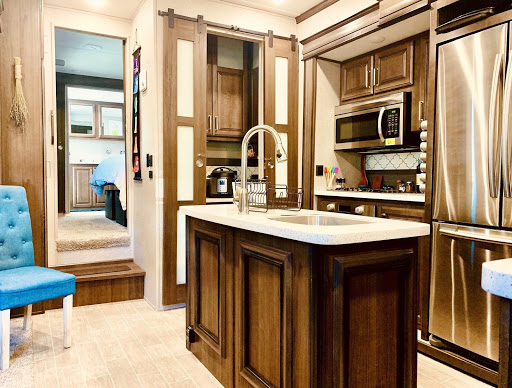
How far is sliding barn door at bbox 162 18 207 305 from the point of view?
3.49 metres

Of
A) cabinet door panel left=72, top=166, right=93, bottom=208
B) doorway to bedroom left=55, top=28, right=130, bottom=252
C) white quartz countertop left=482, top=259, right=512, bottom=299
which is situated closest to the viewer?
white quartz countertop left=482, top=259, right=512, bottom=299

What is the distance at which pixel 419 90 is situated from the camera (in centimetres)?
328

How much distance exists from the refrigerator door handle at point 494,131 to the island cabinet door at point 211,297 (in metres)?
1.52

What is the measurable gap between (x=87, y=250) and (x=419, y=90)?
348cm

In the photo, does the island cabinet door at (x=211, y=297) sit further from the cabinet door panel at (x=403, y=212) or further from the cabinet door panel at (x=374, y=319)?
the cabinet door panel at (x=403, y=212)

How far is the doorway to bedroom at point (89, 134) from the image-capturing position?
18.0 ft

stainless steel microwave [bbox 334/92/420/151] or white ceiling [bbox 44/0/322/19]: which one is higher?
white ceiling [bbox 44/0/322/19]

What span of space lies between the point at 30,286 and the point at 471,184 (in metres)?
2.76

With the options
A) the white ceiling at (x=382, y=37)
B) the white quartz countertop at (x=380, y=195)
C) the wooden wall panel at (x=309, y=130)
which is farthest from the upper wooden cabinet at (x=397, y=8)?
the white quartz countertop at (x=380, y=195)

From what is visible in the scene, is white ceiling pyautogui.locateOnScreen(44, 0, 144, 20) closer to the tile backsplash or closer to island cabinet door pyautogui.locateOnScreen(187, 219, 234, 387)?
island cabinet door pyautogui.locateOnScreen(187, 219, 234, 387)

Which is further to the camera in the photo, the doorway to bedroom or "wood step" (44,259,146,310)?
the doorway to bedroom

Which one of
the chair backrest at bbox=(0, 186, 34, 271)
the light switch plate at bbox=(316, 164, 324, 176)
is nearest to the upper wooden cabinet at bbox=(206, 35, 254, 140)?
the light switch plate at bbox=(316, 164, 324, 176)

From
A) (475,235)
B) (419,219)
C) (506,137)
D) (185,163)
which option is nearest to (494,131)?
(506,137)

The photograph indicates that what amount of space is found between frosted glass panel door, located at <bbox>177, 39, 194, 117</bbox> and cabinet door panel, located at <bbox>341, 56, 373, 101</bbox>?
61.5 inches
